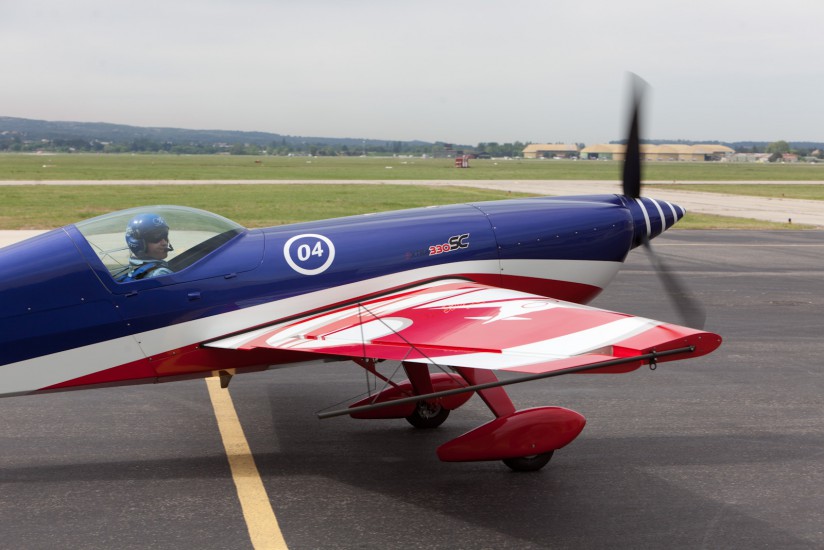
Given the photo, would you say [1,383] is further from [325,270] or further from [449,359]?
[449,359]

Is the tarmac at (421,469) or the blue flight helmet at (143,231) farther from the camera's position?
the blue flight helmet at (143,231)

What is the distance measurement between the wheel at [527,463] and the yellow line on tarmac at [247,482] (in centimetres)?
186

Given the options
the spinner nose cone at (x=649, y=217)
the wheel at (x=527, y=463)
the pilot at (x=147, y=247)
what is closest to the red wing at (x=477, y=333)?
the pilot at (x=147, y=247)

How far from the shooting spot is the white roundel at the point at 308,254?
712cm

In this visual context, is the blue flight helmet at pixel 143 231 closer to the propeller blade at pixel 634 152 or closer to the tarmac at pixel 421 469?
the tarmac at pixel 421 469

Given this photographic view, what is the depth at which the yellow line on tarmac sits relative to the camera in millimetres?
5316

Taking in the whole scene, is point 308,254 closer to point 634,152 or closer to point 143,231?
point 143,231

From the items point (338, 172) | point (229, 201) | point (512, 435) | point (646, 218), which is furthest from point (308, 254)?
point (338, 172)

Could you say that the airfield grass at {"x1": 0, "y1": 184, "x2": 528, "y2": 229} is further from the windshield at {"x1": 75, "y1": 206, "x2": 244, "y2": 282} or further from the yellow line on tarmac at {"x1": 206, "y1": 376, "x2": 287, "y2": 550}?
the windshield at {"x1": 75, "y1": 206, "x2": 244, "y2": 282}

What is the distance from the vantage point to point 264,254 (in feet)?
23.2

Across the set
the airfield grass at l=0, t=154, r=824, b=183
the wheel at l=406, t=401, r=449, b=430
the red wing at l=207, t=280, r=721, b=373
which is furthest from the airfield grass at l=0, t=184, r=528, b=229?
the red wing at l=207, t=280, r=721, b=373

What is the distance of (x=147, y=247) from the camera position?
6.78 meters

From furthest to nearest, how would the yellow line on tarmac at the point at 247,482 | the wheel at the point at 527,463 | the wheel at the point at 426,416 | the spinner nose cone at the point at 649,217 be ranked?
the spinner nose cone at the point at 649,217, the wheel at the point at 426,416, the wheel at the point at 527,463, the yellow line on tarmac at the point at 247,482

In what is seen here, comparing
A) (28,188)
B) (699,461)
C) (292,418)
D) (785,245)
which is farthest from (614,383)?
(28,188)
